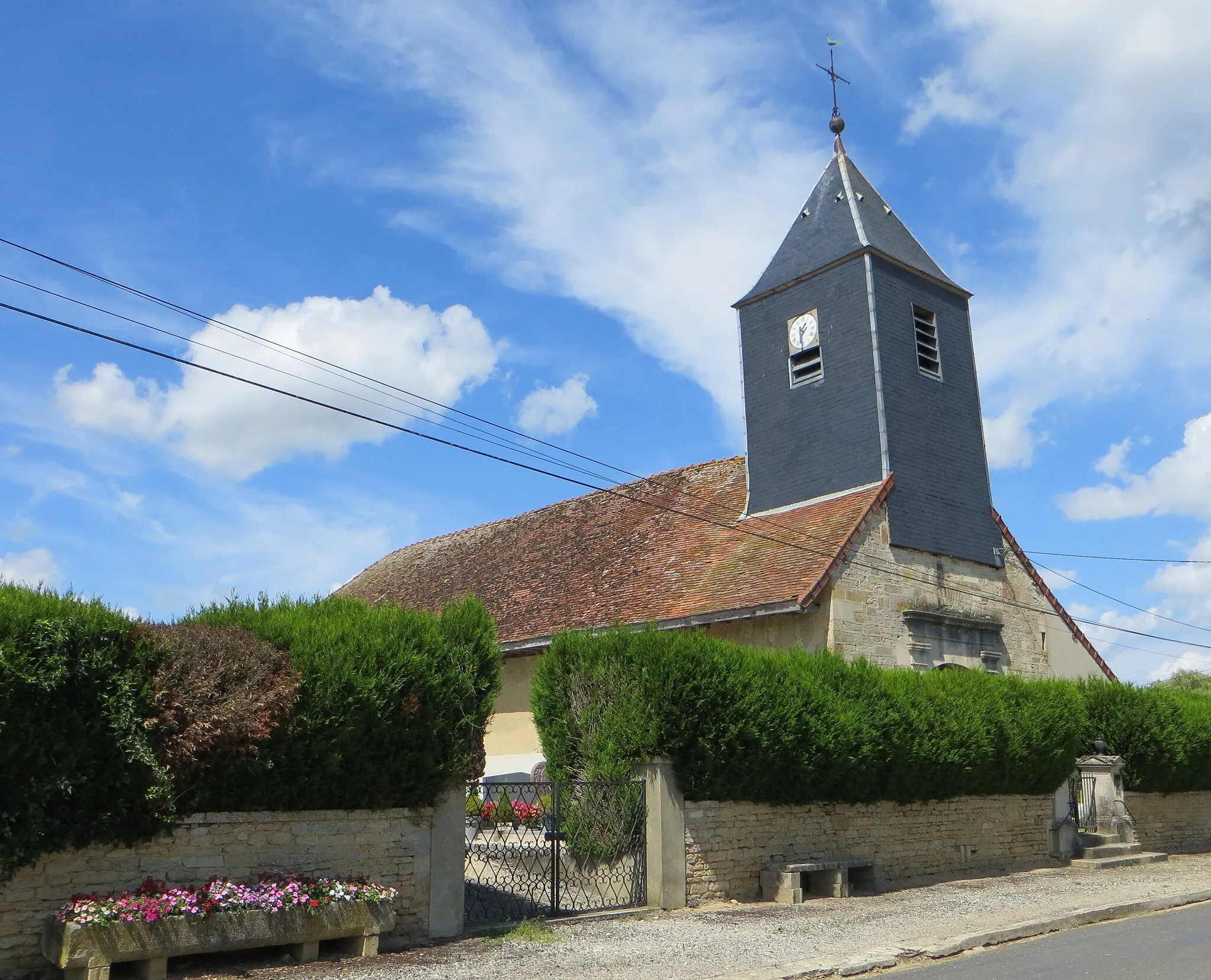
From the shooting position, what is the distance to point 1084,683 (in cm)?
1877

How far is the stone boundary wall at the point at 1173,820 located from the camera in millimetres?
18203

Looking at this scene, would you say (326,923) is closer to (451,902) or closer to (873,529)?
(451,902)

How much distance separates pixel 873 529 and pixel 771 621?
229cm

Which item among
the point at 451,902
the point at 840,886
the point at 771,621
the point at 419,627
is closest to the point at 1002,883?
the point at 840,886

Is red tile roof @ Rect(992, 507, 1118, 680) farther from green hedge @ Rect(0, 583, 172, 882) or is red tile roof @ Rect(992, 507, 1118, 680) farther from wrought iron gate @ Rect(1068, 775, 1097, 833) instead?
green hedge @ Rect(0, 583, 172, 882)

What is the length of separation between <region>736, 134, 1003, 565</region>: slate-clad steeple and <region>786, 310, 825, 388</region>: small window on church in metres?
0.02

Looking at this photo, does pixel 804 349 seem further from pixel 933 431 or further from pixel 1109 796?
pixel 1109 796

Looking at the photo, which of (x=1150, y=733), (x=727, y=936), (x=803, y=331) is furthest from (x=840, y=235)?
(x=727, y=936)

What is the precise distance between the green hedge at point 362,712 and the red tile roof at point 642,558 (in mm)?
6054

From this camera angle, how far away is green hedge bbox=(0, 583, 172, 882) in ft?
22.9

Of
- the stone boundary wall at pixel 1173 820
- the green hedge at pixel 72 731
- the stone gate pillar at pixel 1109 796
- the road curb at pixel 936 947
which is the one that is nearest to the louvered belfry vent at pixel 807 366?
the stone gate pillar at pixel 1109 796

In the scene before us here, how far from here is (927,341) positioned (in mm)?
19453

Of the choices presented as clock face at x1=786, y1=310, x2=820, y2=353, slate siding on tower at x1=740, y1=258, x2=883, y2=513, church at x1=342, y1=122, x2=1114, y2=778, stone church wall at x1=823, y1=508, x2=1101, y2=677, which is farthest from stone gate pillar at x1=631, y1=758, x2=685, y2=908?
clock face at x1=786, y1=310, x2=820, y2=353

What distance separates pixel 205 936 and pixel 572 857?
4689mm
